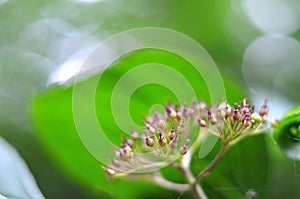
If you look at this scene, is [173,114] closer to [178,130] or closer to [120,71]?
[178,130]

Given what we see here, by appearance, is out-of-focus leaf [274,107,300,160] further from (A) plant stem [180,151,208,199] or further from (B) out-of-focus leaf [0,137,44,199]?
(B) out-of-focus leaf [0,137,44,199]

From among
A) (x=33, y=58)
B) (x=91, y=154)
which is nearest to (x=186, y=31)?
(x=33, y=58)

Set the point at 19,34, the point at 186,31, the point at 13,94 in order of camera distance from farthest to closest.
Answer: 1. the point at 19,34
2. the point at 13,94
3. the point at 186,31

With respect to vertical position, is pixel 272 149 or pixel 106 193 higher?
pixel 272 149

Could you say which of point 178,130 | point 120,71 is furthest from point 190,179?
point 120,71

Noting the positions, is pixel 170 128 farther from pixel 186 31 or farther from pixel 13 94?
pixel 13 94
